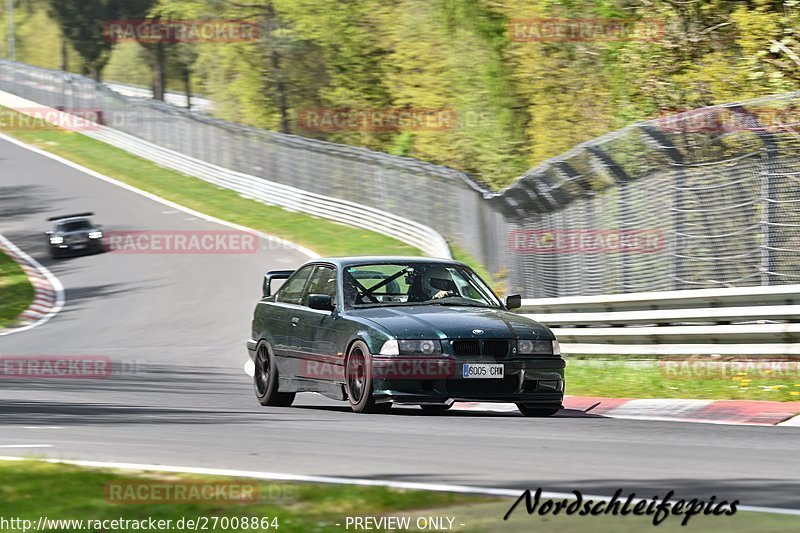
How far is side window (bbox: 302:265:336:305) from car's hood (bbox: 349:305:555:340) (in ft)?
2.16

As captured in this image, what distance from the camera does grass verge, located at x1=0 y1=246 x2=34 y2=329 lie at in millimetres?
31047

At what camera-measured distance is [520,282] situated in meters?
21.7

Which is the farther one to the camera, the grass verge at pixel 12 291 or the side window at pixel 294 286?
the grass verge at pixel 12 291

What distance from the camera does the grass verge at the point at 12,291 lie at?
3105 centimetres

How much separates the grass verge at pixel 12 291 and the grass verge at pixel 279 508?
23409 millimetres

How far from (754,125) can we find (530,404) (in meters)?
3.97

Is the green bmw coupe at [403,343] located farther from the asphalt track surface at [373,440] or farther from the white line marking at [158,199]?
the white line marking at [158,199]

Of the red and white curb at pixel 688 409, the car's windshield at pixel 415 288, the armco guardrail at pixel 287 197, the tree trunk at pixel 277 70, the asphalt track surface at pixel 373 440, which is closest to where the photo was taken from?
the asphalt track surface at pixel 373 440

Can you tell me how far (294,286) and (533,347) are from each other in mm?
3093

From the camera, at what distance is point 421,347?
35.4 ft

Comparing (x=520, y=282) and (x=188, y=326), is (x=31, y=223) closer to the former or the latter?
(x=188, y=326)
